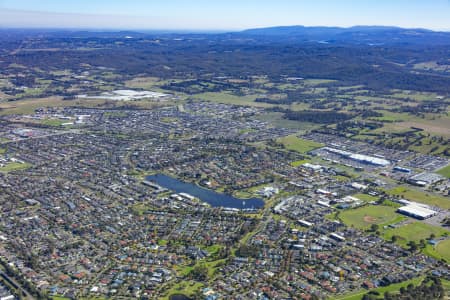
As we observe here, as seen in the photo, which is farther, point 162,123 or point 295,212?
point 162,123

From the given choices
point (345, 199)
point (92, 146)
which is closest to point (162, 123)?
point (92, 146)

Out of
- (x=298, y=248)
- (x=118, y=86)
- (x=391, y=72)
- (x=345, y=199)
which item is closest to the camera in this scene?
(x=298, y=248)

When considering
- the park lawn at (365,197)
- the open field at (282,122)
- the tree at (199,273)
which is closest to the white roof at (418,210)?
the park lawn at (365,197)

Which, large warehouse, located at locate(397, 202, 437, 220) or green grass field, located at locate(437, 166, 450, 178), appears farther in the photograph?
green grass field, located at locate(437, 166, 450, 178)

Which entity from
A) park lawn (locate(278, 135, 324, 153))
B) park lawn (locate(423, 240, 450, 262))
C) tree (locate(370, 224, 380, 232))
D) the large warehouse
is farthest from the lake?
park lawn (locate(278, 135, 324, 153))

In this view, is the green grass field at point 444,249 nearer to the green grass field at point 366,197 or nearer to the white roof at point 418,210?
the white roof at point 418,210

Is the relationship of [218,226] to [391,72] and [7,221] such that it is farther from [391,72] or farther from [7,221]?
[391,72]

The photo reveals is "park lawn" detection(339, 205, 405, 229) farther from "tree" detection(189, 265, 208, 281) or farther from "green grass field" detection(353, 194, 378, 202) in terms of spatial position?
"tree" detection(189, 265, 208, 281)
